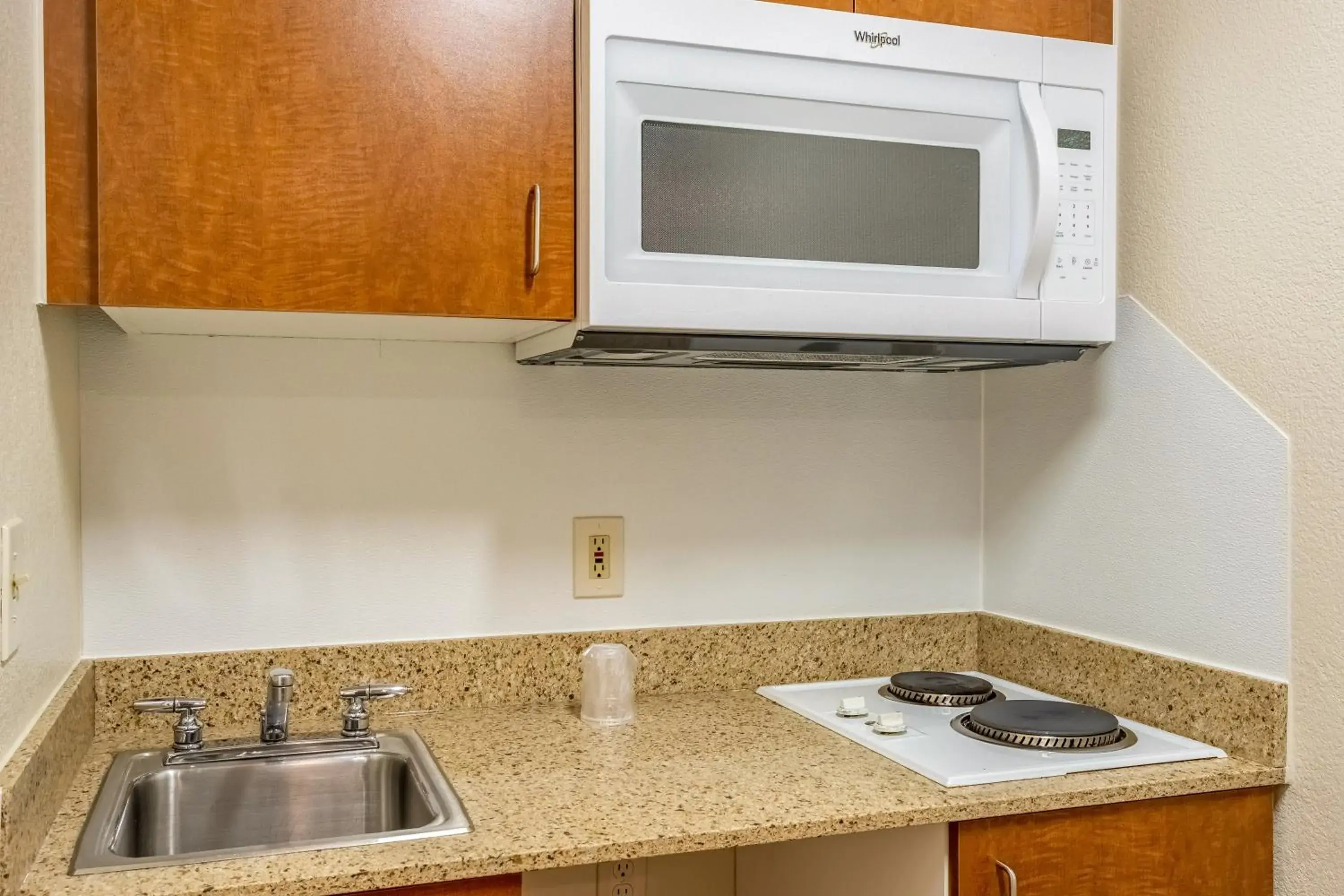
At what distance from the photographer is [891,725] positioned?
1489mm

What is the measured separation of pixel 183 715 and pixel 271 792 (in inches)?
6.0

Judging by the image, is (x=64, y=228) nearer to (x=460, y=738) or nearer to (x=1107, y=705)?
(x=460, y=738)

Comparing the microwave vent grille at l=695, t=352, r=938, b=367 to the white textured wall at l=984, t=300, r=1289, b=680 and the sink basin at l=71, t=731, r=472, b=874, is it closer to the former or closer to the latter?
the white textured wall at l=984, t=300, r=1289, b=680

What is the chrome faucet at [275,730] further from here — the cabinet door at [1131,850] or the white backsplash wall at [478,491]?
the cabinet door at [1131,850]

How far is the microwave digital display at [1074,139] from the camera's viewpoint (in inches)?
60.1

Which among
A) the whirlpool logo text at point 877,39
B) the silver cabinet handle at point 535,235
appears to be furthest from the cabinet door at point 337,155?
the whirlpool logo text at point 877,39

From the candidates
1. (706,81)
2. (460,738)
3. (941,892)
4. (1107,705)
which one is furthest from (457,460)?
(1107,705)

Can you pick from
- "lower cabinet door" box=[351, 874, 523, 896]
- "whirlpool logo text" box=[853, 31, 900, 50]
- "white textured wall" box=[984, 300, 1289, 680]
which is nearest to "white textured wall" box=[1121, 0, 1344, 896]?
"white textured wall" box=[984, 300, 1289, 680]

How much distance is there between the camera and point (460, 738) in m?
1.50

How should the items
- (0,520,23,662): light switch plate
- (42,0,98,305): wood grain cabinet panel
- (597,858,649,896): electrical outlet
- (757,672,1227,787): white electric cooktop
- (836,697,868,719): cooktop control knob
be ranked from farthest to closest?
(597,858,649,896): electrical outlet
(836,697,868,719): cooktop control knob
(757,672,1227,787): white electric cooktop
(42,0,98,305): wood grain cabinet panel
(0,520,23,662): light switch plate

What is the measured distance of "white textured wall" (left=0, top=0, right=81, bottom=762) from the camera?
1.08 metres

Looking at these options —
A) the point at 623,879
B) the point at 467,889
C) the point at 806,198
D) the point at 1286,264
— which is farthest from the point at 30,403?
the point at 1286,264

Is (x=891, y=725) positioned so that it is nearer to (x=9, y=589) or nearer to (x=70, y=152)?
(x=9, y=589)

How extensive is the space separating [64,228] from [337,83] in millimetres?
341
